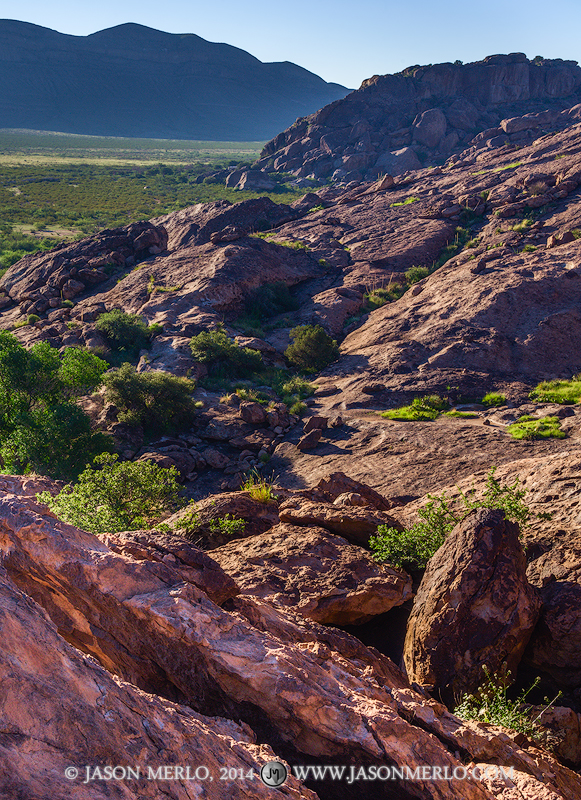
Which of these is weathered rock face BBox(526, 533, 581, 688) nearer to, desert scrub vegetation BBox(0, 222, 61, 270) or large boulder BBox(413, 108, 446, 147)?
desert scrub vegetation BBox(0, 222, 61, 270)

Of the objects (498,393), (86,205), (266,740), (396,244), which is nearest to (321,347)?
(498,393)

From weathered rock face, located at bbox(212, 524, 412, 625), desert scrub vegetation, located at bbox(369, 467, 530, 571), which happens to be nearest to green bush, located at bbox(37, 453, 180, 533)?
weathered rock face, located at bbox(212, 524, 412, 625)

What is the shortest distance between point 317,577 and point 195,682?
10.6ft

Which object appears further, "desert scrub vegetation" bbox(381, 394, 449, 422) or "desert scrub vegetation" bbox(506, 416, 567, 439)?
"desert scrub vegetation" bbox(381, 394, 449, 422)

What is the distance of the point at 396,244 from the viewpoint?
33.5 meters

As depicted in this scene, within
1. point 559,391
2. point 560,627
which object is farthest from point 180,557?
point 559,391

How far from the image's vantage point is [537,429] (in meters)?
15.2

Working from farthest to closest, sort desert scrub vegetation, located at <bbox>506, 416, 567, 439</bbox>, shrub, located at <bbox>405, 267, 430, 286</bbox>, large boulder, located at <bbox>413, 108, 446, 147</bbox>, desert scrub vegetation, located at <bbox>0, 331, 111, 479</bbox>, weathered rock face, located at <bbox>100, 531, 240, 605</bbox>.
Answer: large boulder, located at <bbox>413, 108, 446, 147</bbox> → shrub, located at <bbox>405, 267, 430, 286</bbox> → desert scrub vegetation, located at <bbox>506, 416, 567, 439</bbox> → desert scrub vegetation, located at <bbox>0, 331, 111, 479</bbox> → weathered rock face, located at <bbox>100, 531, 240, 605</bbox>

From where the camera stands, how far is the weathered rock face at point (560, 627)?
5.92 meters

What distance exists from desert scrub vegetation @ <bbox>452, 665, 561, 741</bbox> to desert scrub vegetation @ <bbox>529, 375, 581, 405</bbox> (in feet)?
45.2

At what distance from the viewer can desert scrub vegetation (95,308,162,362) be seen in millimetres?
24750

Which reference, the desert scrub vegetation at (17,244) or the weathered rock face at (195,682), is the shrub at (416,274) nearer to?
the weathered rock face at (195,682)

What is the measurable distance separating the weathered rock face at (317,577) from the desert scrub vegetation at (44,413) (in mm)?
8282

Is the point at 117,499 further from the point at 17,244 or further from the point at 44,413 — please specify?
the point at 17,244
